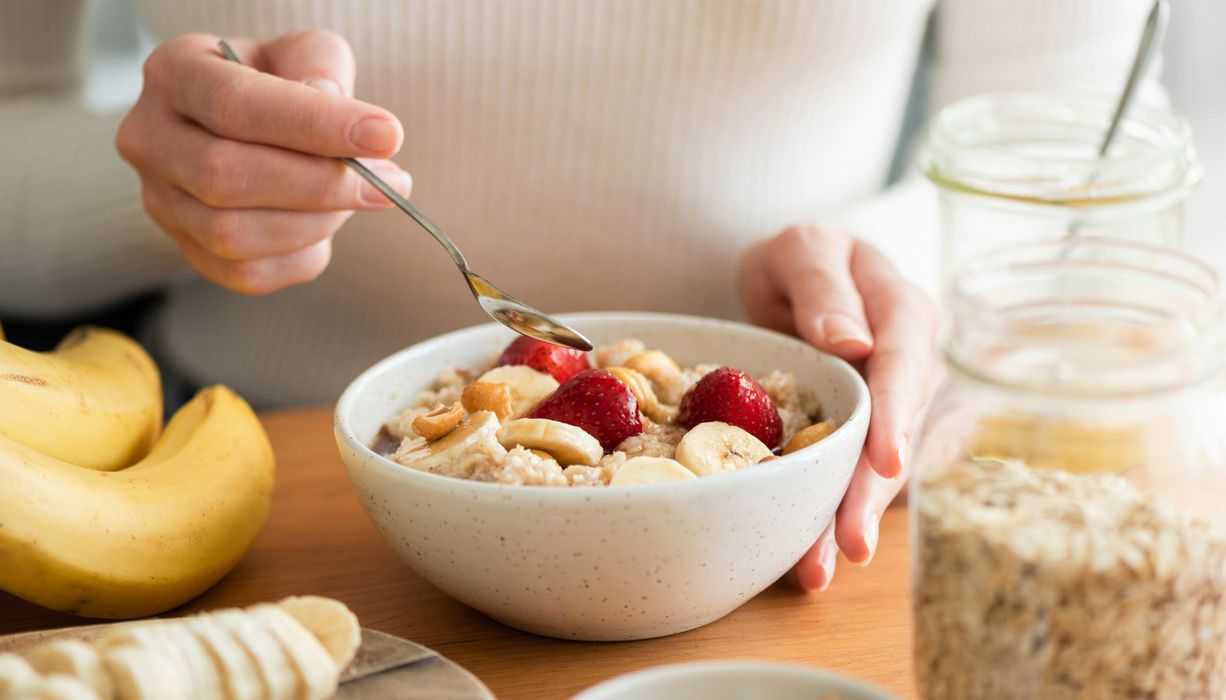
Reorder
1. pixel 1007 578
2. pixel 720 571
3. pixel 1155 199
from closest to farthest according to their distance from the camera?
1. pixel 1007 578
2. pixel 720 571
3. pixel 1155 199

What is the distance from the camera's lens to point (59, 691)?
16.6 inches

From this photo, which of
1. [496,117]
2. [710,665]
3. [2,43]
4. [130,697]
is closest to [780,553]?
[710,665]

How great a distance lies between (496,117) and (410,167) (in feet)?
0.34

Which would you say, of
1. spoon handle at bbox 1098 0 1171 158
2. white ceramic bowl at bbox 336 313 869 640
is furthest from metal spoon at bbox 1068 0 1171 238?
white ceramic bowl at bbox 336 313 869 640

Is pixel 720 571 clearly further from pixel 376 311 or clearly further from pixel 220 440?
pixel 376 311

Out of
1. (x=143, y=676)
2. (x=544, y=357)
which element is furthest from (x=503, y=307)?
(x=143, y=676)

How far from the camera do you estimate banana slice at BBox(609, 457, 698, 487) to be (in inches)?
21.9

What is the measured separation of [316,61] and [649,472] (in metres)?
0.42

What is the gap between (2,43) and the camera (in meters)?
1.18

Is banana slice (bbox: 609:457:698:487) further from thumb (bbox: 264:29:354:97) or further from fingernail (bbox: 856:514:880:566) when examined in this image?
thumb (bbox: 264:29:354:97)

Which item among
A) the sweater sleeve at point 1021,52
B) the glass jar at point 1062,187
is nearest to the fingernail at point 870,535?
the glass jar at point 1062,187

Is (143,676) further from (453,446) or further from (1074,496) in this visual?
(1074,496)

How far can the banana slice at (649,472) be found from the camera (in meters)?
0.56

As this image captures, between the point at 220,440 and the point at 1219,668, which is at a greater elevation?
the point at 1219,668
